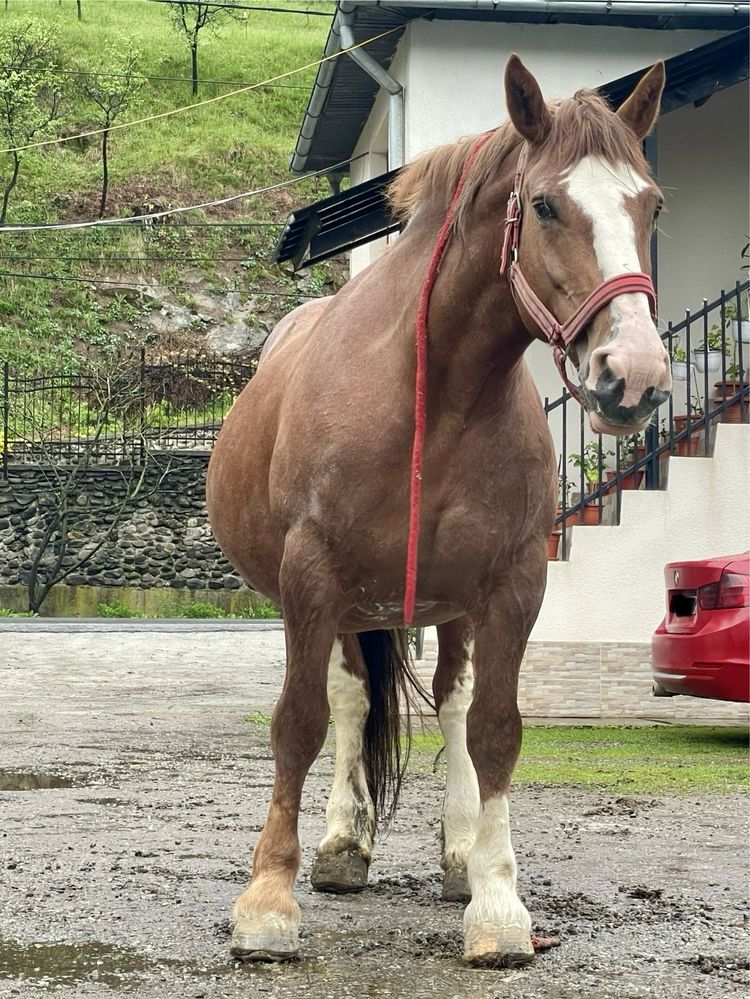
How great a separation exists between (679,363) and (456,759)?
333 inches

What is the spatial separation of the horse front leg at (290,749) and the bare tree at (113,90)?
4972 cm

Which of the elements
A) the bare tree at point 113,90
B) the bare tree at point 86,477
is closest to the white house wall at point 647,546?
the bare tree at point 86,477

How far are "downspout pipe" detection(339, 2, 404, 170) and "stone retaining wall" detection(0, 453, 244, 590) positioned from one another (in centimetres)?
1487

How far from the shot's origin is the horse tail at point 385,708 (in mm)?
5410

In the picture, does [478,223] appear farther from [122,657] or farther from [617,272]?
[122,657]

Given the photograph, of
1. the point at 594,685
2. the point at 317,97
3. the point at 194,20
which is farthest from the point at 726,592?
the point at 194,20

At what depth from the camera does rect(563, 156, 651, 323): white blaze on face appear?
350cm

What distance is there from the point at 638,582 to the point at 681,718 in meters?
1.17

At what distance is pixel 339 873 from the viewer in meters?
4.95

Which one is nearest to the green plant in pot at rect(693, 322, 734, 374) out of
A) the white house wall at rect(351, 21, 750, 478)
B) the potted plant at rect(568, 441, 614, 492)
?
the white house wall at rect(351, 21, 750, 478)

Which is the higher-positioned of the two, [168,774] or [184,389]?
[184,389]

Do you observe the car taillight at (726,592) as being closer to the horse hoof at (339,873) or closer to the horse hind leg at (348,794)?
A: the horse hind leg at (348,794)

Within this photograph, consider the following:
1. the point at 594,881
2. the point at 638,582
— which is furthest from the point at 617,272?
the point at 638,582

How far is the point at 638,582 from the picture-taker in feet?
36.9
